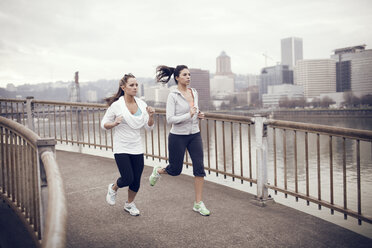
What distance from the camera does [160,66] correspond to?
14.9 feet

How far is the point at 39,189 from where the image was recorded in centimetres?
259

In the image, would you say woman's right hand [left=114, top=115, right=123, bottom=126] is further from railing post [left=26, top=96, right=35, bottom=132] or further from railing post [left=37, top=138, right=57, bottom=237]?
railing post [left=26, top=96, right=35, bottom=132]

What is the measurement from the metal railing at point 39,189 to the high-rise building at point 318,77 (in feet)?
609

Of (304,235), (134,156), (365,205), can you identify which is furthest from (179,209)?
(365,205)

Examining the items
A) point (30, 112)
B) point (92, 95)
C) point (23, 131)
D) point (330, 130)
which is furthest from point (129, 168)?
point (92, 95)

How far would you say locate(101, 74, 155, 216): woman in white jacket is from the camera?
12.6 feet

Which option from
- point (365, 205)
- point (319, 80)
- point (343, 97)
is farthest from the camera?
point (319, 80)

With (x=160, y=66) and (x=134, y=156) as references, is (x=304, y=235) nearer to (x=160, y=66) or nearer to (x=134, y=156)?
(x=134, y=156)

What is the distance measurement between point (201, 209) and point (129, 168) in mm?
1011

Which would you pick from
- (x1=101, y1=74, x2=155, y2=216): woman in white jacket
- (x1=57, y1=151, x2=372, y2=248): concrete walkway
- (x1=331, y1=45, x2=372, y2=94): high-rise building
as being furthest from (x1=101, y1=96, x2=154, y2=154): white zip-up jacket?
(x1=331, y1=45, x2=372, y2=94): high-rise building

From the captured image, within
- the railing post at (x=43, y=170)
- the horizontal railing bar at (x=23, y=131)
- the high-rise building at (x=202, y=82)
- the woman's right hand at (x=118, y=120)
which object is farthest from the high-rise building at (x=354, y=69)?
the railing post at (x=43, y=170)

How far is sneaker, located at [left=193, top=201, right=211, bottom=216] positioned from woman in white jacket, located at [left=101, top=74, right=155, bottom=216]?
2.34ft

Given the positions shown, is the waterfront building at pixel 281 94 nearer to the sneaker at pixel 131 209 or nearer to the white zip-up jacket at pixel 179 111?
the white zip-up jacket at pixel 179 111

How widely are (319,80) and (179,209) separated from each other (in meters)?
192
